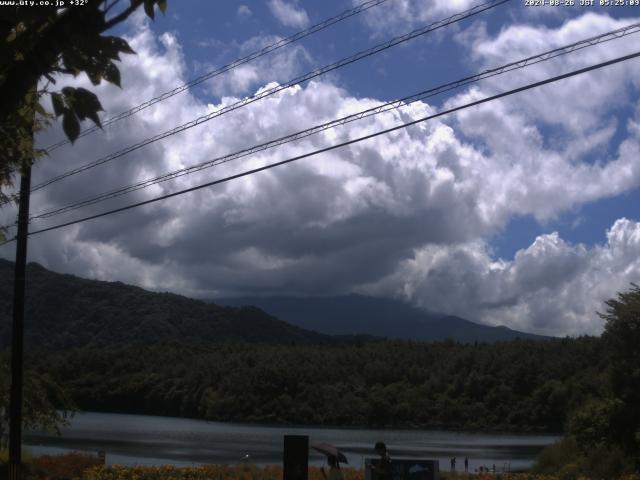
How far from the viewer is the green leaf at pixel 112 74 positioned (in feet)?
12.7

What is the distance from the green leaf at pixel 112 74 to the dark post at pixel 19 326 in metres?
17.0

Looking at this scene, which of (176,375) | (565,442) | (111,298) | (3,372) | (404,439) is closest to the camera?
(3,372)

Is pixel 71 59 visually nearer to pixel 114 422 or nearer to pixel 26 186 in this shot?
pixel 26 186

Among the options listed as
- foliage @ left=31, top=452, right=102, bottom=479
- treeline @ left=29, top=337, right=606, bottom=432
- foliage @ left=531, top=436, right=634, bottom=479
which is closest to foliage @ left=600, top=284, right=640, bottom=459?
foliage @ left=531, top=436, right=634, bottom=479

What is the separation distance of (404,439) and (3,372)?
192ft

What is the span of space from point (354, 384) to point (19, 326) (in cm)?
9244

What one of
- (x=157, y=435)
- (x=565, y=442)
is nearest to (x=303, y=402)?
(x=157, y=435)

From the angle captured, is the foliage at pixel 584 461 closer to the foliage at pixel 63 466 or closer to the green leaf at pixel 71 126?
the foliage at pixel 63 466

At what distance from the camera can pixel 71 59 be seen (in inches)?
150

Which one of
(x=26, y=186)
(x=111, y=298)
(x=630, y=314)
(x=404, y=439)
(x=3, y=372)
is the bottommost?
(x=404, y=439)

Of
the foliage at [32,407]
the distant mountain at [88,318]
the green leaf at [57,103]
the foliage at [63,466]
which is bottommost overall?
the foliage at [63,466]

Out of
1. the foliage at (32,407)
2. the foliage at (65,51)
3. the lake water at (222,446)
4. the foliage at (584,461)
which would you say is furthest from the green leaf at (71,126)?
the lake water at (222,446)

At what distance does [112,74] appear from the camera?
3.89m

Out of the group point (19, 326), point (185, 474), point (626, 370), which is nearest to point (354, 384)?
point (626, 370)
